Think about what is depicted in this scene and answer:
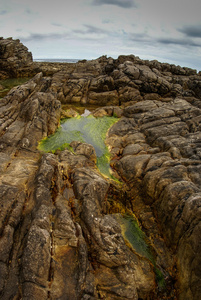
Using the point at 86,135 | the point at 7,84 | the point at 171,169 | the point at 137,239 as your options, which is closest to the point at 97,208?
the point at 137,239

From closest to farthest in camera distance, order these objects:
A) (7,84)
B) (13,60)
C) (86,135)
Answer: (86,135)
(7,84)
(13,60)

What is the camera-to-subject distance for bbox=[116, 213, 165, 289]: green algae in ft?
42.6

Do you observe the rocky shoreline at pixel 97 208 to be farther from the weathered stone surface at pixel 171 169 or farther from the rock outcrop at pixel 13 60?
the rock outcrop at pixel 13 60

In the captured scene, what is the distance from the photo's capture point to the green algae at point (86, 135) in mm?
22953

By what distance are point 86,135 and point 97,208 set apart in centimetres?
1603

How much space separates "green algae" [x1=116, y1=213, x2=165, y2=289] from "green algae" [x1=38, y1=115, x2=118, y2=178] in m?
5.55

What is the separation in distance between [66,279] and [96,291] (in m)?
1.84

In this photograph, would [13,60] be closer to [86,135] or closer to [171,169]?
[86,135]

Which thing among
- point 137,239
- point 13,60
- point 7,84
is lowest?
point 137,239

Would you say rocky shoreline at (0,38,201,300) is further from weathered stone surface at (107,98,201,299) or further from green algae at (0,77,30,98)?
green algae at (0,77,30,98)

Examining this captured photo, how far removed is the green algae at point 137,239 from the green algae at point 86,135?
5.55 meters

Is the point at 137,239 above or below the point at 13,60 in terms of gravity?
below

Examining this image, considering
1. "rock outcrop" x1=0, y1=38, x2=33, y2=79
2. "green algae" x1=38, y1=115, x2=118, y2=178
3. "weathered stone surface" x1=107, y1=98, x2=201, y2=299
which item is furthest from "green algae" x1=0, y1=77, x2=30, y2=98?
"weathered stone surface" x1=107, y1=98, x2=201, y2=299

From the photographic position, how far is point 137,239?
15.2m
